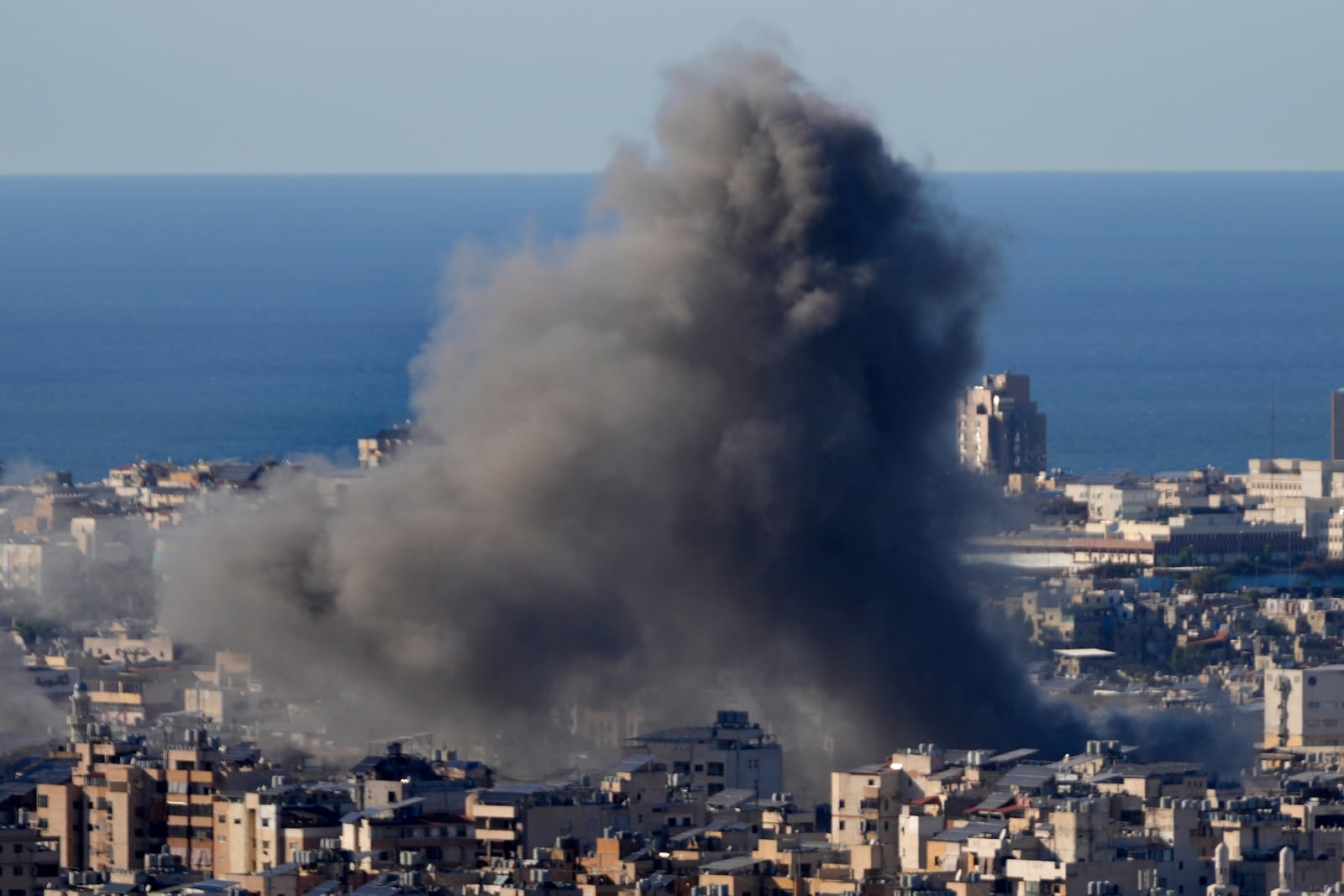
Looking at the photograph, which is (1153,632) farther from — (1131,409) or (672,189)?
(1131,409)

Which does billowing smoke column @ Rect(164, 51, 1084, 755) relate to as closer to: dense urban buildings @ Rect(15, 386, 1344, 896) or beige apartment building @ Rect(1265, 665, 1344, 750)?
dense urban buildings @ Rect(15, 386, 1344, 896)

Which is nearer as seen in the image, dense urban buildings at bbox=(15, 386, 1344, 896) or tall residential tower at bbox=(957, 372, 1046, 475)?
dense urban buildings at bbox=(15, 386, 1344, 896)

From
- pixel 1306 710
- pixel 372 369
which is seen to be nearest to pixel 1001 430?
pixel 1306 710

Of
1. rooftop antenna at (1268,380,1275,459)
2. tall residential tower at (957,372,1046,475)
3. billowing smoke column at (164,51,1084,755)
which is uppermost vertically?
rooftop antenna at (1268,380,1275,459)

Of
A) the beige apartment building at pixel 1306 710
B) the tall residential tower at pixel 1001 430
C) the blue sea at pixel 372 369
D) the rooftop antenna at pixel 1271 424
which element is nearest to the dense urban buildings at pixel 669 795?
the beige apartment building at pixel 1306 710

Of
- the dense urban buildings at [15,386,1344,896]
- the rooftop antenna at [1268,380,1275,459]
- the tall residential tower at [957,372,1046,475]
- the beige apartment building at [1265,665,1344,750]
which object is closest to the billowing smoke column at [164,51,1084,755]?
the dense urban buildings at [15,386,1344,896]

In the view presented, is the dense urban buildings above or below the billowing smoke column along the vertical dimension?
below

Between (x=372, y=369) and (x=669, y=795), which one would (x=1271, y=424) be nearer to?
(x=372, y=369)

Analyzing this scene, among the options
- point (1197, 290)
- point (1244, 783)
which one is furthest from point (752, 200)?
point (1197, 290)
